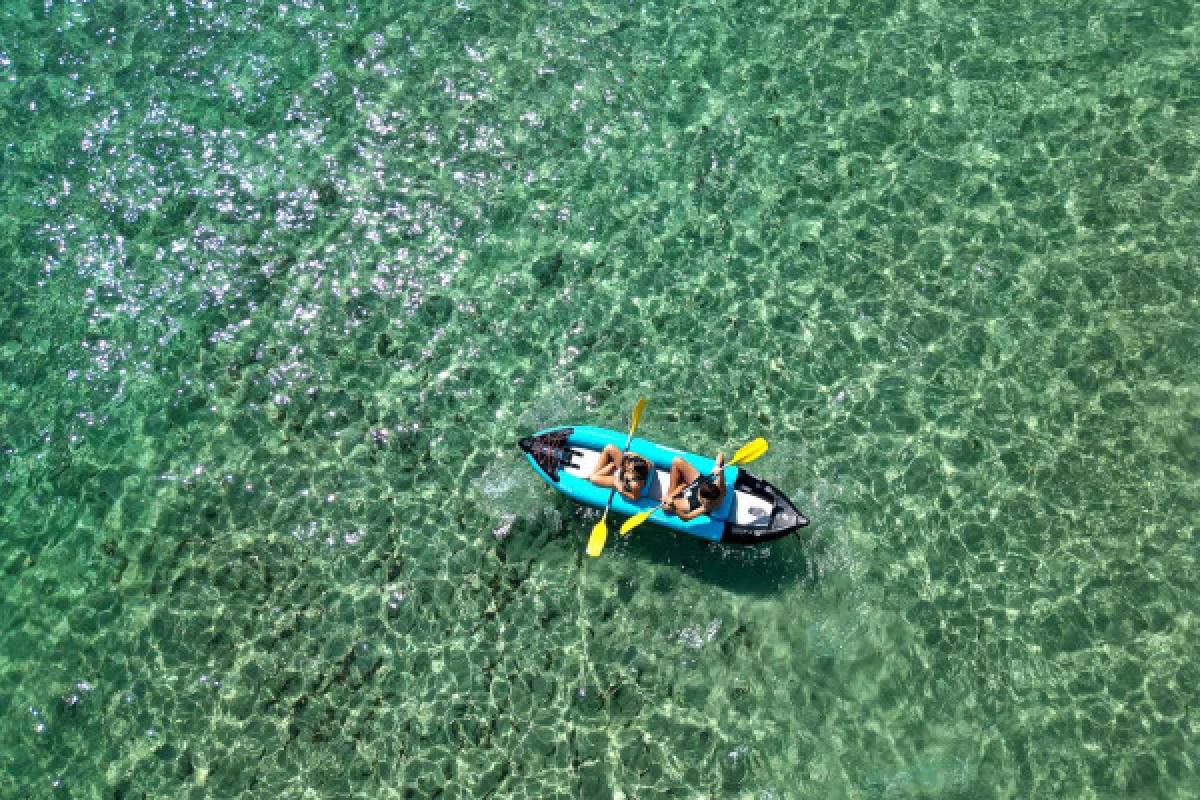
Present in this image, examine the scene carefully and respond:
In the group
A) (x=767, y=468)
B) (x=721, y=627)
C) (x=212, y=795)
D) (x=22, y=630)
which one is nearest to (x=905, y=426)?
(x=767, y=468)

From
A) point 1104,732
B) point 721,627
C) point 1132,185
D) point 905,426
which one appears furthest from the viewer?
point 1132,185

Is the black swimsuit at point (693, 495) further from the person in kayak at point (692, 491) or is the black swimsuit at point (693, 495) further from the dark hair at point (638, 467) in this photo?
the dark hair at point (638, 467)

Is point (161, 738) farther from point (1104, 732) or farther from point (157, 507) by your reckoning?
point (1104, 732)

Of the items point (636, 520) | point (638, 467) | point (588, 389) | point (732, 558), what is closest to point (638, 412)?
point (638, 467)

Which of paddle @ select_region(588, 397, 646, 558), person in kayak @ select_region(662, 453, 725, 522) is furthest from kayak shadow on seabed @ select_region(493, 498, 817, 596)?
person in kayak @ select_region(662, 453, 725, 522)

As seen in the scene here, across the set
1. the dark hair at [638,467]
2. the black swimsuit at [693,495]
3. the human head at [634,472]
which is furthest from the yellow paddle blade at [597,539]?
the black swimsuit at [693,495]

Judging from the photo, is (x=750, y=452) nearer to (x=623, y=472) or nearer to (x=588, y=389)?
(x=623, y=472)
